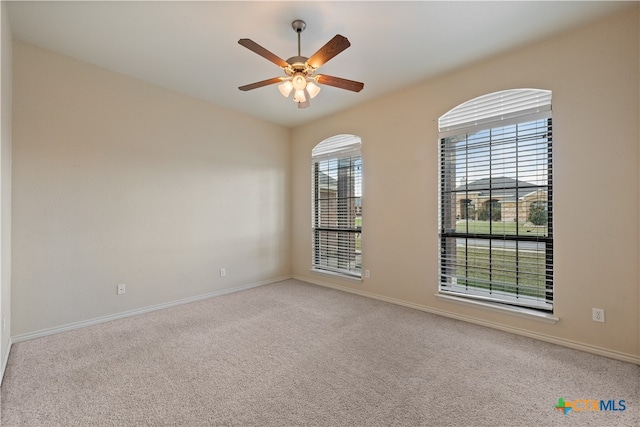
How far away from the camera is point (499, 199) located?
121 inches

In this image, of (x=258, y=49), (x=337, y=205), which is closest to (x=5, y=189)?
(x=258, y=49)

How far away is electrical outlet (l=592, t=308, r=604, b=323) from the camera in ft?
8.19

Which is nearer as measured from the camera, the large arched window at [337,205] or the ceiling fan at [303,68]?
the ceiling fan at [303,68]

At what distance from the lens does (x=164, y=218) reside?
3.80 m

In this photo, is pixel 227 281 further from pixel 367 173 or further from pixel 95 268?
pixel 367 173

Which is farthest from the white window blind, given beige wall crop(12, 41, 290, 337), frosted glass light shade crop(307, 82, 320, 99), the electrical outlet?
beige wall crop(12, 41, 290, 337)

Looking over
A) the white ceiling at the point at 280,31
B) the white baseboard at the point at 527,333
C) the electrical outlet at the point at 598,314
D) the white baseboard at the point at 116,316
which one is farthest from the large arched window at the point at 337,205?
the electrical outlet at the point at 598,314

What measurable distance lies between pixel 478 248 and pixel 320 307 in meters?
2.00

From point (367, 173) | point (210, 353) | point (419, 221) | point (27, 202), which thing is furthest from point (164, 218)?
point (419, 221)

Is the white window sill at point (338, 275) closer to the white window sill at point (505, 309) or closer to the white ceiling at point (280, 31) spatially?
the white window sill at point (505, 309)

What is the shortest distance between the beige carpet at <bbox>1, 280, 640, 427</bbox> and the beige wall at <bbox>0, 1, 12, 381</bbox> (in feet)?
0.93

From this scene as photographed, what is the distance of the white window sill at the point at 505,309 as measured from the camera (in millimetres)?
2755

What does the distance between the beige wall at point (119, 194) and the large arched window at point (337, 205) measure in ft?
3.23

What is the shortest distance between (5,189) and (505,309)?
471 cm
